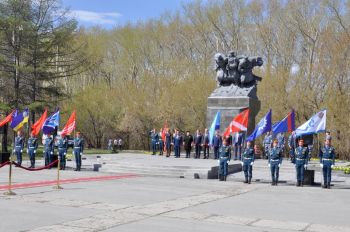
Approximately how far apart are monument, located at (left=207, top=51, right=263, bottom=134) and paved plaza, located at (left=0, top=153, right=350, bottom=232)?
30.1ft

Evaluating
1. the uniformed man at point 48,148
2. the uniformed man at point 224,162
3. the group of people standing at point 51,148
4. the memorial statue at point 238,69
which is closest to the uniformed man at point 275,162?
the uniformed man at point 224,162

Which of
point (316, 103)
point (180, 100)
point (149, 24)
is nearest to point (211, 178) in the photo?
point (316, 103)

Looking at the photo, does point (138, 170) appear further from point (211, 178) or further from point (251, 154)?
point (251, 154)

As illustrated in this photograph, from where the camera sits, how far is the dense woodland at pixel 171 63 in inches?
1437

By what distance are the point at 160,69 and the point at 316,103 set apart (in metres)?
20.2

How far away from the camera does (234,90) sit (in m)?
29.3

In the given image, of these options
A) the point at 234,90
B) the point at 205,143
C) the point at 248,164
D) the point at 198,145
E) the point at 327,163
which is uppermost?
the point at 234,90

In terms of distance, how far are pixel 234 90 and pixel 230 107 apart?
114 centimetres

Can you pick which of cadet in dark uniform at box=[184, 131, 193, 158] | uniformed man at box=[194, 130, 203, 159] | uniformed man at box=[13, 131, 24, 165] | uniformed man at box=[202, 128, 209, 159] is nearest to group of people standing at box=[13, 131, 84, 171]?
uniformed man at box=[13, 131, 24, 165]

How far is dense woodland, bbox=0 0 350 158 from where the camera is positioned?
3650 cm

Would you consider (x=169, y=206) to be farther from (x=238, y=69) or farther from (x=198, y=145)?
(x=238, y=69)

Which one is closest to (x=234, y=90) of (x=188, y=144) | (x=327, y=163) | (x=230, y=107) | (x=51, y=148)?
(x=230, y=107)

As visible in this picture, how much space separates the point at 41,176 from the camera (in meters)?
19.9

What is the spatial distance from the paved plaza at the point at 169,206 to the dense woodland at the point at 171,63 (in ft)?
60.8
